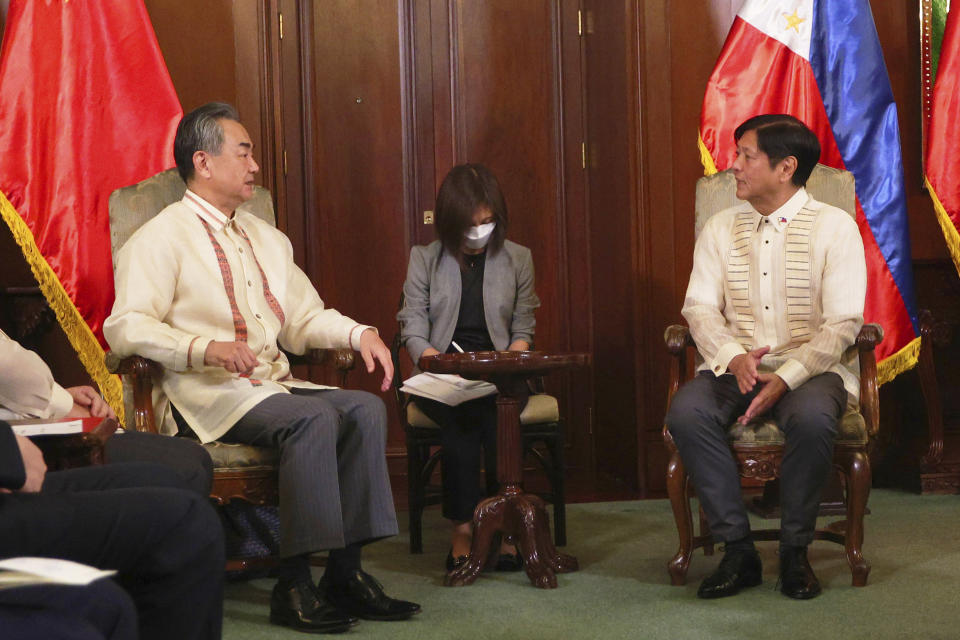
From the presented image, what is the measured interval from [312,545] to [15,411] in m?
0.73

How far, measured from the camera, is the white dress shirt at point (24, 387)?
2.25 metres

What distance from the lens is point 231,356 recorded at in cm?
258

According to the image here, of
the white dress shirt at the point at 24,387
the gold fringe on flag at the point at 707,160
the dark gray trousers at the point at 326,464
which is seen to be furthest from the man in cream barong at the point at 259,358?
the gold fringe on flag at the point at 707,160

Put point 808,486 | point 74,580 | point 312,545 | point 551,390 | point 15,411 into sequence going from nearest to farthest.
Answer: point 74,580
point 15,411
point 312,545
point 808,486
point 551,390

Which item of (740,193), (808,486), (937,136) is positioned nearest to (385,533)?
(808,486)

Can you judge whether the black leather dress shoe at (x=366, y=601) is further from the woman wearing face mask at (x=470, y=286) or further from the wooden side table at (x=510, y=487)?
the woman wearing face mask at (x=470, y=286)

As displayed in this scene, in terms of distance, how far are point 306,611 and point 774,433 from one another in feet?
4.25

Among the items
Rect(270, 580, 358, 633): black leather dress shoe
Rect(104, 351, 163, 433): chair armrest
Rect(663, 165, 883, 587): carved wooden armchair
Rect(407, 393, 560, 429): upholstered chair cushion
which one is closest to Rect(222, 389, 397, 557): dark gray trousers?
Rect(270, 580, 358, 633): black leather dress shoe

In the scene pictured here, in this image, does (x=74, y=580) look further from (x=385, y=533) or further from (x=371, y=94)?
(x=371, y=94)

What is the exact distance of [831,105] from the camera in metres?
3.91

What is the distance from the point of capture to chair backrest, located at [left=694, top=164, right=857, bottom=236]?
3.47 meters

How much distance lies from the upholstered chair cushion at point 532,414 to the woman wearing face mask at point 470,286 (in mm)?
31

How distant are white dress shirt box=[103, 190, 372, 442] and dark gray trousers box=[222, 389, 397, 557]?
0.09 meters

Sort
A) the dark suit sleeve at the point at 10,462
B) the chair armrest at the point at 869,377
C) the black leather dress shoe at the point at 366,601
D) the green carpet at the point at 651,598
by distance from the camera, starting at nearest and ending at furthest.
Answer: the dark suit sleeve at the point at 10,462 → the green carpet at the point at 651,598 → the black leather dress shoe at the point at 366,601 → the chair armrest at the point at 869,377
